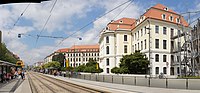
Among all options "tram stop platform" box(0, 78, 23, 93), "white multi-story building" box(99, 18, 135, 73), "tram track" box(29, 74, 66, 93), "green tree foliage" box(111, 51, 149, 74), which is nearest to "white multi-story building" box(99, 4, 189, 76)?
"green tree foliage" box(111, 51, 149, 74)

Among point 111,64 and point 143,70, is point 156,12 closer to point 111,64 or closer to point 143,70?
point 143,70

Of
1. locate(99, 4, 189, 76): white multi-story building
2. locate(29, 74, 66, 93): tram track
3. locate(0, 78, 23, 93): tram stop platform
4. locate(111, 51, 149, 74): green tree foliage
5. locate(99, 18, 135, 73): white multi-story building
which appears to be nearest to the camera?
locate(0, 78, 23, 93): tram stop platform

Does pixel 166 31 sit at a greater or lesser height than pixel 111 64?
greater

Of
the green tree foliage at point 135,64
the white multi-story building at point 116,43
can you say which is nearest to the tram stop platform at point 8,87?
the green tree foliage at point 135,64

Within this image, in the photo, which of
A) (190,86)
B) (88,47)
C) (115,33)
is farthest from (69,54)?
(190,86)

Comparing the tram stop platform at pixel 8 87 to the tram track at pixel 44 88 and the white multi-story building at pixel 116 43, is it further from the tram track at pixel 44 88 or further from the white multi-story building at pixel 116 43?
the white multi-story building at pixel 116 43

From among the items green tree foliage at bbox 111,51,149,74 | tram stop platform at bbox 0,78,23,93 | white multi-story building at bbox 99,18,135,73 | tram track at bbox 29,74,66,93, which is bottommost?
tram track at bbox 29,74,66,93

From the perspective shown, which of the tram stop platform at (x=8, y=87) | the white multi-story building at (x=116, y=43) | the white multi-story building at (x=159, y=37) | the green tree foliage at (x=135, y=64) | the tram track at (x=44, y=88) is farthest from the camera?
the white multi-story building at (x=116, y=43)

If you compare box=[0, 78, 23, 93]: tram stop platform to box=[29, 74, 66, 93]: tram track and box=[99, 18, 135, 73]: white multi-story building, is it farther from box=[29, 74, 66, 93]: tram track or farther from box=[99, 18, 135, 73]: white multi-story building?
box=[99, 18, 135, 73]: white multi-story building

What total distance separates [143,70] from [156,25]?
14.4 meters

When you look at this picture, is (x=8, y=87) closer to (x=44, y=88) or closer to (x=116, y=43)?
(x=44, y=88)

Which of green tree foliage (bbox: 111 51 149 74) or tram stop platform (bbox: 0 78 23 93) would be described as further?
green tree foliage (bbox: 111 51 149 74)

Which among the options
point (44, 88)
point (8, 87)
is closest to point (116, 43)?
point (44, 88)

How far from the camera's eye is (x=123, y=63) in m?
59.8
